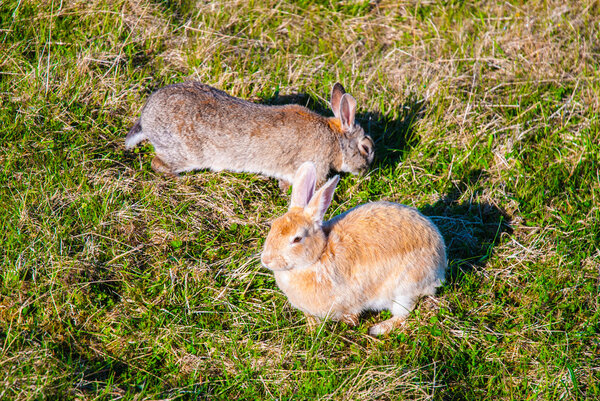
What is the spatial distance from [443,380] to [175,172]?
11.1 ft

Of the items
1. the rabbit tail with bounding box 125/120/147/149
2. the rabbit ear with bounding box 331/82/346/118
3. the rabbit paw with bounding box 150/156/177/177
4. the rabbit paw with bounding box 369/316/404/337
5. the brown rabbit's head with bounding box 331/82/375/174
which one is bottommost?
the rabbit paw with bounding box 369/316/404/337

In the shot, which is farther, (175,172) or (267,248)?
(175,172)

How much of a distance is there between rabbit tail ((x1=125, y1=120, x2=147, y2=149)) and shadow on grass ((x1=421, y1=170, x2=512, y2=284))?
120 inches

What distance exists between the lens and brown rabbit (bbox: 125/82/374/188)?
6.03m

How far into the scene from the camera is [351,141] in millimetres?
6371

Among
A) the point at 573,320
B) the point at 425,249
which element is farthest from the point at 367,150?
the point at 573,320

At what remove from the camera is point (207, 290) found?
5055mm

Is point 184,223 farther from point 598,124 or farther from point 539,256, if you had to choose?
point 598,124

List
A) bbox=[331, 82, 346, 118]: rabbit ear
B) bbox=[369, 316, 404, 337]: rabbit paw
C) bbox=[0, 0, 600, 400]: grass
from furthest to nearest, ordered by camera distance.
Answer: bbox=[331, 82, 346, 118]: rabbit ear, bbox=[369, 316, 404, 337]: rabbit paw, bbox=[0, 0, 600, 400]: grass

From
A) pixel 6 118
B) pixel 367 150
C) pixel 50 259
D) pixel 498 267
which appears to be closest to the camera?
pixel 50 259

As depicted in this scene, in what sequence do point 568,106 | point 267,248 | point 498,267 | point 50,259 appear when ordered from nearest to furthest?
1. point 267,248
2. point 50,259
3. point 498,267
4. point 568,106

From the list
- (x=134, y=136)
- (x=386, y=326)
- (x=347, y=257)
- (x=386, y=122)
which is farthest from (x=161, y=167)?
(x=386, y=326)

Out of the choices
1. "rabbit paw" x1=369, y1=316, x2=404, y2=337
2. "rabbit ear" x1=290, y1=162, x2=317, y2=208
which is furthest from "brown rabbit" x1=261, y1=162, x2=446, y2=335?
"rabbit paw" x1=369, y1=316, x2=404, y2=337

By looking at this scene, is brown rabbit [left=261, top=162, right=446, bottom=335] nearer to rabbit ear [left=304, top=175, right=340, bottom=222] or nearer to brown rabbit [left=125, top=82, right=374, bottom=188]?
rabbit ear [left=304, top=175, right=340, bottom=222]
